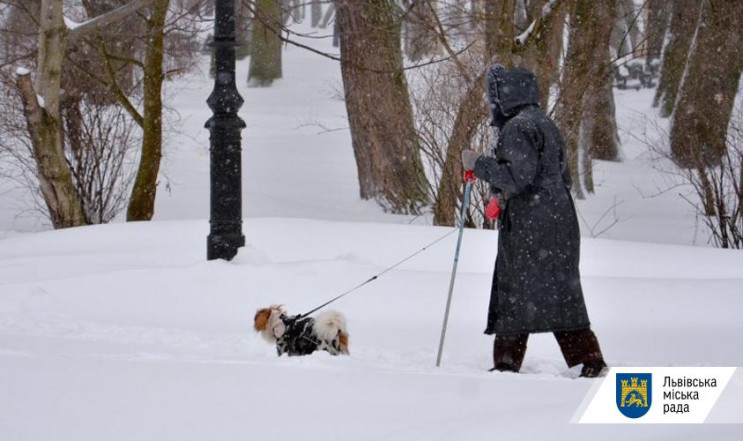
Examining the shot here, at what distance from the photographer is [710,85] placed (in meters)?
14.8

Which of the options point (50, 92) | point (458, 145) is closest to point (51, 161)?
point (50, 92)

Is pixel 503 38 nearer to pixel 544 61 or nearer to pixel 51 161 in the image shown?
pixel 544 61

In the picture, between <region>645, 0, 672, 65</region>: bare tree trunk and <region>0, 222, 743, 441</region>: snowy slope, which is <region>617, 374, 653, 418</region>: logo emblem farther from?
<region>645, 0, 672, 65</region>: bare tree trunk

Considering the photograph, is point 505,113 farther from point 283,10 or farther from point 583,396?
point 283,10

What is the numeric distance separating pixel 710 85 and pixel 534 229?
36.1 ft

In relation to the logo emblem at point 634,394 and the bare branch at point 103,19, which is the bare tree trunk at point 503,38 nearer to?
the bare branch at point 103,19

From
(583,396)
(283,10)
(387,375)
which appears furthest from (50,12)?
(583,396)

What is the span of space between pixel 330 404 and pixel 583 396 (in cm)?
106

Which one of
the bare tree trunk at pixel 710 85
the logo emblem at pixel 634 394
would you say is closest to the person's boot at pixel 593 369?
the logo emblem at pixel 634 394

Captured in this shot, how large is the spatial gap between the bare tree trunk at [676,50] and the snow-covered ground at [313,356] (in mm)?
11340

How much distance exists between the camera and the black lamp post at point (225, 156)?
741cm

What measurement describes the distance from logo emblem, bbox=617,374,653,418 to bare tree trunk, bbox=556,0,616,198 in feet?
21.8

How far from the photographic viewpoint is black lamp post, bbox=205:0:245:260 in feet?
24.3

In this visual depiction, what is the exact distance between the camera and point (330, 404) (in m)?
3.80
